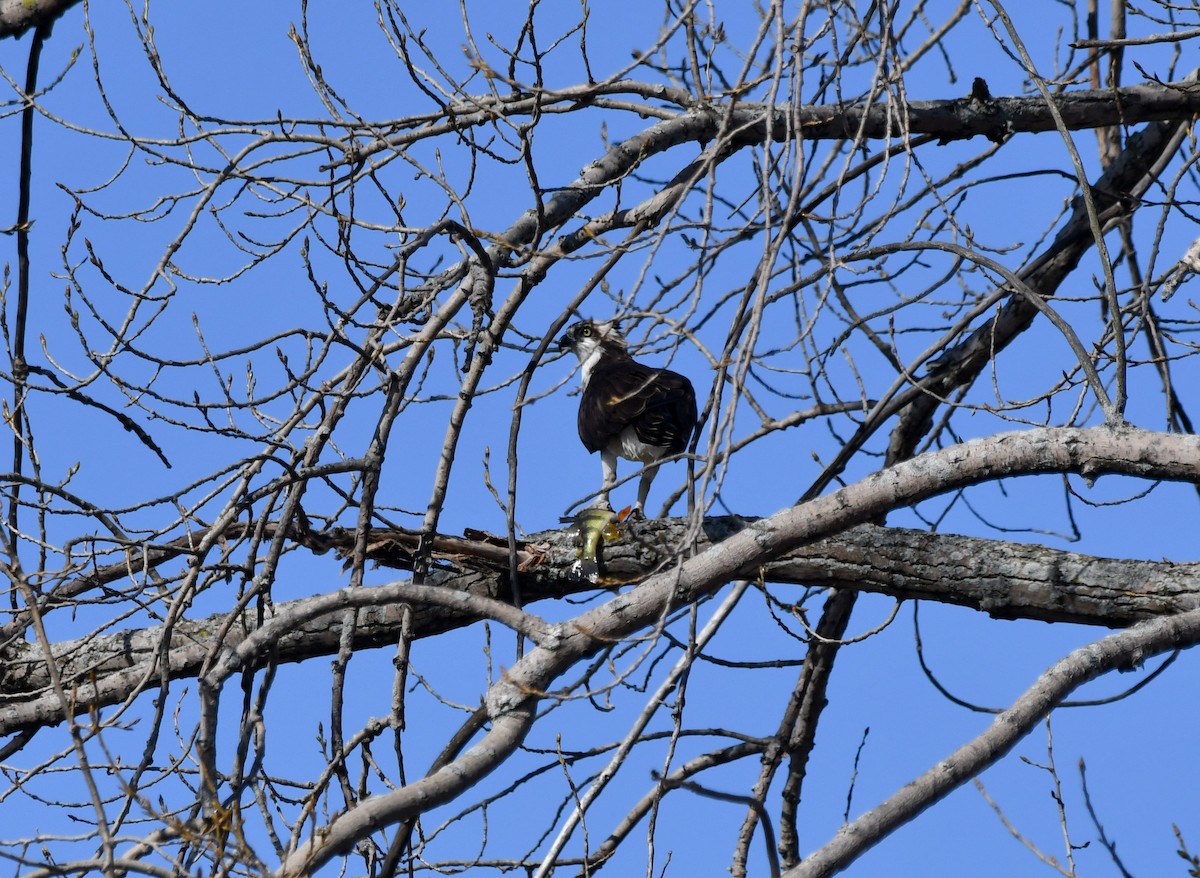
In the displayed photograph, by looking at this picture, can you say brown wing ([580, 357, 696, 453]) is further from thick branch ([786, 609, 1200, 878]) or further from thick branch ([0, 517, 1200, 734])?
thick branch ([786, 609, 1200, 878])

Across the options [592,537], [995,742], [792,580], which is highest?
[592,537]

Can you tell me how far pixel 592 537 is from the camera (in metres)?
4.50

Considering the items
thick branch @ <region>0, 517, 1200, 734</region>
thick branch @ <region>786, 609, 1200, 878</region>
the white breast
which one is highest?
the white breast

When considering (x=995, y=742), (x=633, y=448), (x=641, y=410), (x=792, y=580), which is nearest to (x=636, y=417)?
(x=641, y=410)

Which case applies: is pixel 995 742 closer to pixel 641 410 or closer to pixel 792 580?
pixel 792 580

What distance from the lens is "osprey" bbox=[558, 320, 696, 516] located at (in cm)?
589

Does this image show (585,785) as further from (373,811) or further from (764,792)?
(373,811)

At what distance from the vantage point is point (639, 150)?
4.47m

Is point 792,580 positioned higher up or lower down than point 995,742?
higher up

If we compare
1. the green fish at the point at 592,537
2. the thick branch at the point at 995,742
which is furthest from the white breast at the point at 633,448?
the thick branch at the point at 995,742

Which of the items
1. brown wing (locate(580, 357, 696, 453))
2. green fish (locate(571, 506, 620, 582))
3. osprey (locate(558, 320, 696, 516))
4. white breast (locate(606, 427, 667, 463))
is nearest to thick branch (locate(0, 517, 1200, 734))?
green fish (locate(571, 506, 620, 582))

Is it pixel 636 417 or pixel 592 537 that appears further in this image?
pixel 636 417

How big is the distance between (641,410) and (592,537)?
144 cm

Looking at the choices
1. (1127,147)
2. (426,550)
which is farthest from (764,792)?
(1127,147)
